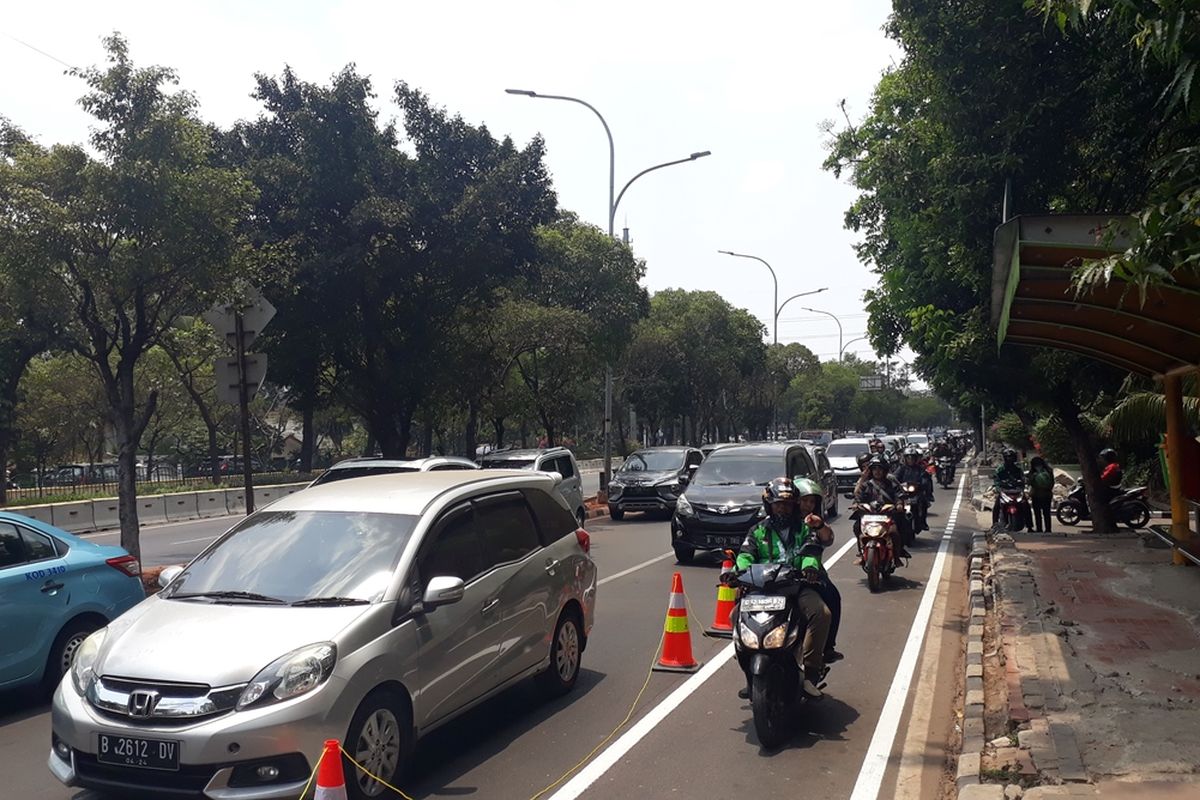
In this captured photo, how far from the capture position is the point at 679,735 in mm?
6789

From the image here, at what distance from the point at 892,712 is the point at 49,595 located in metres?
6.12

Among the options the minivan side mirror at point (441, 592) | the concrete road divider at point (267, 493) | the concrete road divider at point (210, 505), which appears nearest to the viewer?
the minivan side mirror at point (441, 592)

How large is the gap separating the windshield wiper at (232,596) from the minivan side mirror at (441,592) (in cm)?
78

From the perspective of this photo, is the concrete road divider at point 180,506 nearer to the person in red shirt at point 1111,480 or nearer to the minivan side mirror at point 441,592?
the person in red shirt at point 1111,480

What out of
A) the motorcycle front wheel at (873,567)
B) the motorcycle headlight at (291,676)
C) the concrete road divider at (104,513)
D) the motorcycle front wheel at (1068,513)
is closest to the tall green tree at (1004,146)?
the motorcycle front wheel at (1068,513)

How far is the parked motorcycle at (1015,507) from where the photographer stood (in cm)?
1786

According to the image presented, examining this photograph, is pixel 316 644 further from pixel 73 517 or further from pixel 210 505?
pixel 210 505

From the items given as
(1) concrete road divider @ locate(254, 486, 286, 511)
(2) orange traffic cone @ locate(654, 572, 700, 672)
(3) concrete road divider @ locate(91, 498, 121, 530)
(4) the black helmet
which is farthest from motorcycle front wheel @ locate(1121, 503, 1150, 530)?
(1) concrete road divider @ locate(254, 486, 286, 511)

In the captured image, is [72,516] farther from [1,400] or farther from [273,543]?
[273,543]

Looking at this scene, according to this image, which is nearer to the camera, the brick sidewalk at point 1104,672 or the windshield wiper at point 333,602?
the brick sidewalk at point 1104,672

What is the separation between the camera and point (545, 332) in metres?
29.6

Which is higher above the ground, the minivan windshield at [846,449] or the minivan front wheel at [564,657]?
the minivan windshield at [846,449]

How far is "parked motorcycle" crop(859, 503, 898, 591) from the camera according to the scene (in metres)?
12.8

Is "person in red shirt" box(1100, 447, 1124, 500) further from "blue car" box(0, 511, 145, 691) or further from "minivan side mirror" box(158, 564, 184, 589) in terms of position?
"minivan side mirror" box(158, 564, 184, 589)
